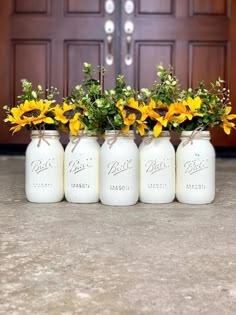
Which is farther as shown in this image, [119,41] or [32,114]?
[119,41]

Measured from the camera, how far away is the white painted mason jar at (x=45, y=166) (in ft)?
4.62

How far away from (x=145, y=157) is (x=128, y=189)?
9cm

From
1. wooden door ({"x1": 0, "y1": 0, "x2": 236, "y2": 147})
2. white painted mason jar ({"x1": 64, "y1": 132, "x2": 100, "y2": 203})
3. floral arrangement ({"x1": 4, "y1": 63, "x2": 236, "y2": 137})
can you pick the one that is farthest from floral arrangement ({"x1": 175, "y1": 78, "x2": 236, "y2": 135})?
wooden door ({"x1": 0, "y1": 0, "x2": 236, "y2": 147})

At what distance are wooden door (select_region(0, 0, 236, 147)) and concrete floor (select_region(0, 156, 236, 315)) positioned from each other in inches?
78.8

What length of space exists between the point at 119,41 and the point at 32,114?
2000 millimetres

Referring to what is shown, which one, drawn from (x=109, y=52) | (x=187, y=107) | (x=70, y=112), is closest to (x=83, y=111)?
(x=70, y=112)

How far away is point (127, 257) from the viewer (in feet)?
2.92

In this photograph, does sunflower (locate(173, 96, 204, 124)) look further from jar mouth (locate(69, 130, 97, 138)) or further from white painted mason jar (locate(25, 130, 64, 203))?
white painted mason jar (locate(25, 130, 64, 203))

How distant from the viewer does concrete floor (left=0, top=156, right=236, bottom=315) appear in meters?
0.67

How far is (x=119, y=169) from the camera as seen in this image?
1.37 metres

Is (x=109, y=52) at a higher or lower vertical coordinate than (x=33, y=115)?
higher

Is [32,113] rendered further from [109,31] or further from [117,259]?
[109,31]

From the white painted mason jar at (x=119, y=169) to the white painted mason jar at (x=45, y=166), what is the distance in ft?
0.40

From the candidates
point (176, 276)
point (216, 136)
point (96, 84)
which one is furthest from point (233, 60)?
point (176, 276)
